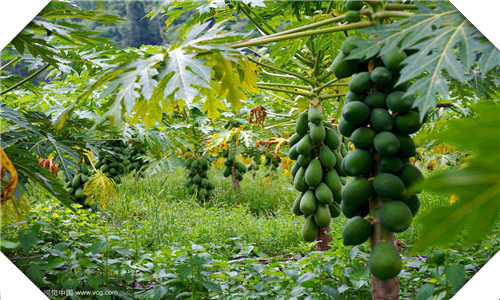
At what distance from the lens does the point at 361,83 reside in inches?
44.6

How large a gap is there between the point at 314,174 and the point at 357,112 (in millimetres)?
578

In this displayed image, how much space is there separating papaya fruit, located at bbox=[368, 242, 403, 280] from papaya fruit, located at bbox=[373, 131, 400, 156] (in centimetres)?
24

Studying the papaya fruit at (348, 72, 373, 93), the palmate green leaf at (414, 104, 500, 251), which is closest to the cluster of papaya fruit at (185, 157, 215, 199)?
the papaya fruit at (348, 72, 373, 93)

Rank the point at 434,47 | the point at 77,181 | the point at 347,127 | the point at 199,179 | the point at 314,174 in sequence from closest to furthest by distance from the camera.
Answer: the point at 434,47 < the point at 347,127 < the point at 314,174 < the point at 77,181 < the point at 199,179

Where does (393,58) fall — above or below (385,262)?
above

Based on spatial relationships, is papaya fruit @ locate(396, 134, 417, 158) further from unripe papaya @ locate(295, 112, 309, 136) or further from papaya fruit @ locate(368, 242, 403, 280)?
unripe papaya @ locate(295, 112, 309, 136)

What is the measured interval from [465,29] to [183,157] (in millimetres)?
4089

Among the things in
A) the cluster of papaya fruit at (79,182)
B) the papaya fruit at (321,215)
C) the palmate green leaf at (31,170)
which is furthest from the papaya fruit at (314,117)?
the cluster of papaya fruit at (79,182)

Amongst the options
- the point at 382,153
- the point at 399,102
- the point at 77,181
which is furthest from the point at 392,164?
the point at 77,181

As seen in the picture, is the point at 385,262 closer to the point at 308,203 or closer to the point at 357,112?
the point at 357,112

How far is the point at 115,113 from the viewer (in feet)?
3.43

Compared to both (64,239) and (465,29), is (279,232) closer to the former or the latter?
(64,239)

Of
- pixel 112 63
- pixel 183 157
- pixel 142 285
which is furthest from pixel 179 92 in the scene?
pixel 183 157

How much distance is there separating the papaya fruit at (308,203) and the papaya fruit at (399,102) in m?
0.70
